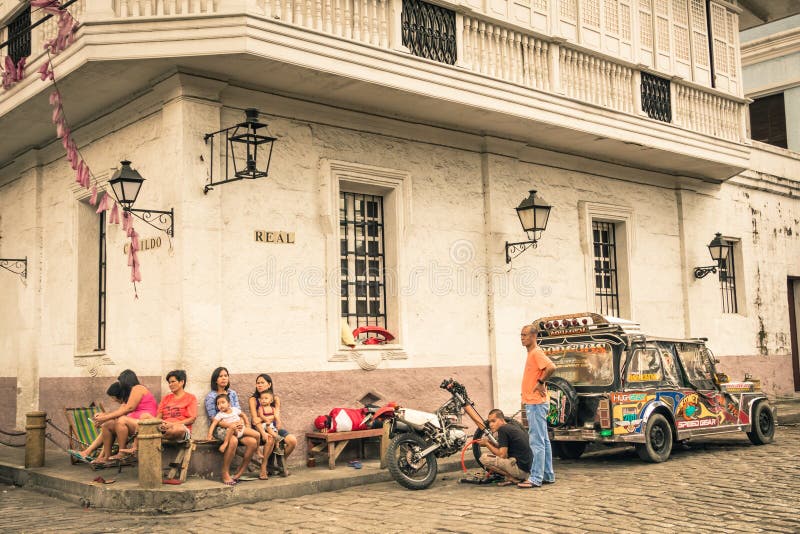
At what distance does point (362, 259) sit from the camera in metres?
12.4

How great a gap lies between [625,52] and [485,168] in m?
3.74

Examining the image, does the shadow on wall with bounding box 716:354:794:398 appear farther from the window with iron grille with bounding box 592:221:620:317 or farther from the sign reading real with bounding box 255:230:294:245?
the sign reading real with bounding box 255:230:294:245

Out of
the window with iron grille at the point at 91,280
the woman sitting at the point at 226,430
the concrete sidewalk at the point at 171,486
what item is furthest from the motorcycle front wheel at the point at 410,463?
the window with iron grille at the point at 91,280

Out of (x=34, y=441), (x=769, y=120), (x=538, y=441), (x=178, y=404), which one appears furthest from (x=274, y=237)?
(x=769, y=120)

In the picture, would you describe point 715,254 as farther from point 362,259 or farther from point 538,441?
point 538,441

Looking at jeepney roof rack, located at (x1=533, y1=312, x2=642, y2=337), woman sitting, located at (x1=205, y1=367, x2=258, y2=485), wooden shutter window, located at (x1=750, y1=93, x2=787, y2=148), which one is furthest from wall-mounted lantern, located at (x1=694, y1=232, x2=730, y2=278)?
woman sitting, located at (x1=205, y1=367, x2=258, y2=485)

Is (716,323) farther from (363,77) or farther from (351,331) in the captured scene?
(363,77)

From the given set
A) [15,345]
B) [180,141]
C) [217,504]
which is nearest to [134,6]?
[180,141]

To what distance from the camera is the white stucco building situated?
10.4m

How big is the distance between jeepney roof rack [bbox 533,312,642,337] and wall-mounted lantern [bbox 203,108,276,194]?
14.3 ft

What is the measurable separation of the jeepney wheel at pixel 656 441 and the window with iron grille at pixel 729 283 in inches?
310

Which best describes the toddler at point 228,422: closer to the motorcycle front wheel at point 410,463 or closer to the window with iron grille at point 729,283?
the motorcycle front wheel at point 410,463

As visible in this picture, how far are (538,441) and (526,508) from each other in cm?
140

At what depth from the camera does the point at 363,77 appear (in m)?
10.8
